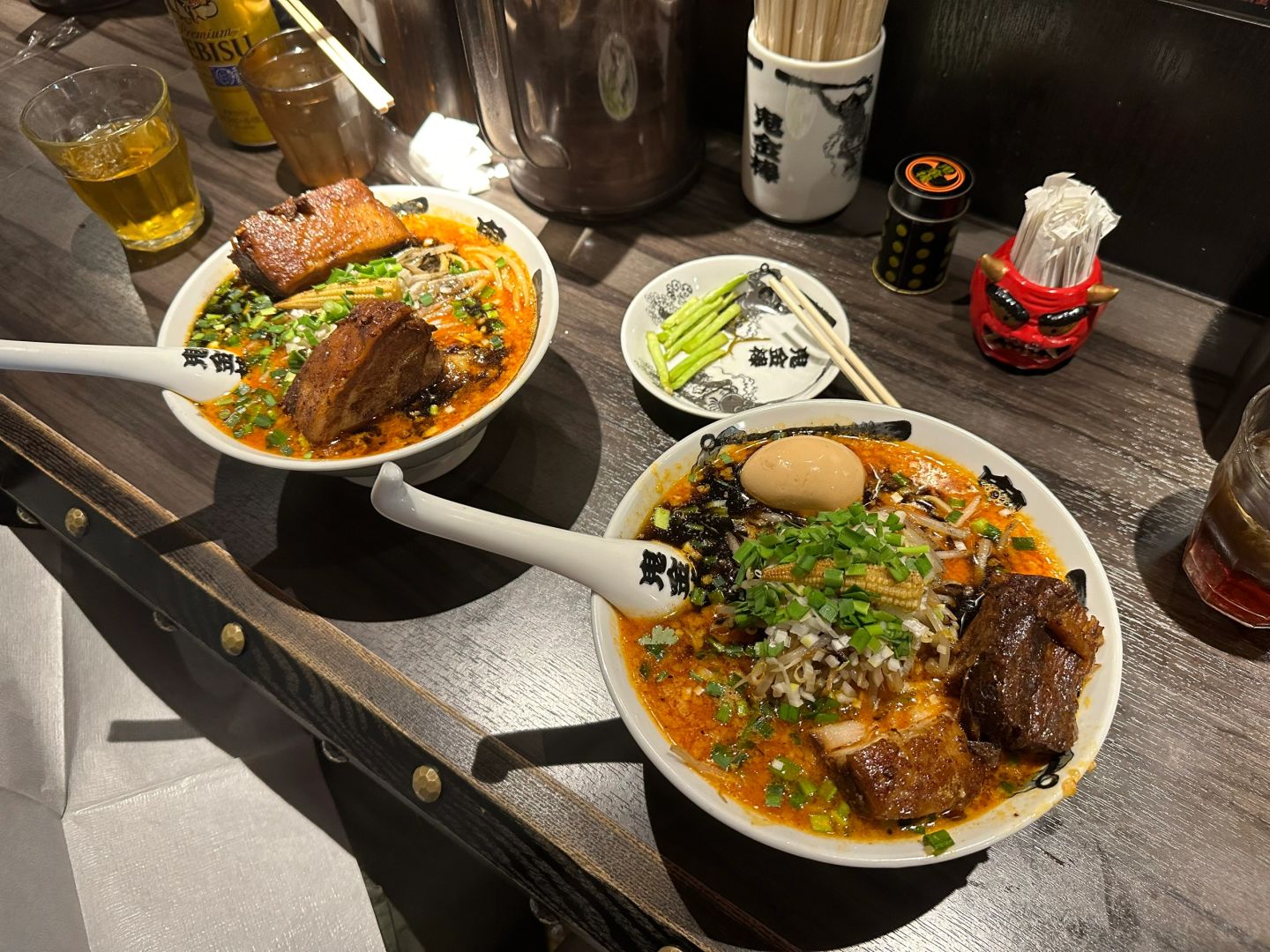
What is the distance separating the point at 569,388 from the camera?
1.90 meters

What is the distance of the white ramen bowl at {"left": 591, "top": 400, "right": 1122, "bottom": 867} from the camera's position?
1.04m

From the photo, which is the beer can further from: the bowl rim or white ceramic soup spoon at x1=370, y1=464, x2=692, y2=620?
white ceramic soup spoon at x1=370, y1=464, x2=692, y2=620

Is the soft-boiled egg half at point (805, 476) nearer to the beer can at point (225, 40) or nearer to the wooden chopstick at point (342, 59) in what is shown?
the wooden chopstick at point (342, 59)

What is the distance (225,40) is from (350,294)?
107cm

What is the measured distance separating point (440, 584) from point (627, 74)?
123cm

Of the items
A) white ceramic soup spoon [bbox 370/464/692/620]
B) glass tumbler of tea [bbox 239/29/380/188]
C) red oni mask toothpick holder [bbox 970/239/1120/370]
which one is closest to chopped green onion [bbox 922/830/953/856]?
white ceramic soup spoon [bbox 370/464/692/620]

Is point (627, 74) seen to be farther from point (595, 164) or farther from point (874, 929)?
point (874, 929)

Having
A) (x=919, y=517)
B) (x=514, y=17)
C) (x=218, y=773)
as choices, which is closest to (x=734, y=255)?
(x=514, y=17)

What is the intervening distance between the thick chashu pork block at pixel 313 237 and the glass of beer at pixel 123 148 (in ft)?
1.80

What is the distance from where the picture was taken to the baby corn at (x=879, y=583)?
120 cm

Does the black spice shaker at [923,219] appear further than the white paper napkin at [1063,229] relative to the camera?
Yes

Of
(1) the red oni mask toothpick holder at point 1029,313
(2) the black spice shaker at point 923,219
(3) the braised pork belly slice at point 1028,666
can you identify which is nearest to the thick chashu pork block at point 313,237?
(2) the black spice shaker at point 923,219

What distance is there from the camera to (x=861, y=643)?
116 cm

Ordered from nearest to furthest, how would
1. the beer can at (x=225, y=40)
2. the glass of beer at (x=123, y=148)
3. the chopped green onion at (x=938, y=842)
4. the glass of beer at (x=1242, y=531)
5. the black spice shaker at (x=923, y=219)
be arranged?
the chopped green onion at (x=938, y=842) → the glass of beer at (x=1242, y=531) → the black spice shaker at (x=923, y=219) → the glass of beer at (x=123, y=148) → the beer can at (x=225, y=40)
